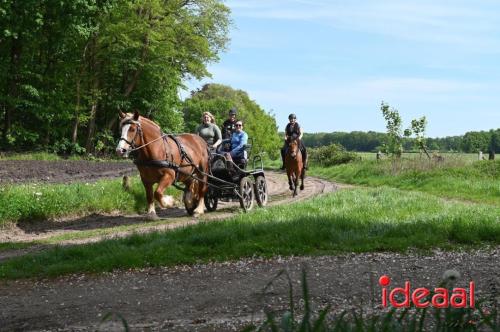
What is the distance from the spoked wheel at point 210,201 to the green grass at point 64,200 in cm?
175

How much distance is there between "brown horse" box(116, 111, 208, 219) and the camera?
12.1m

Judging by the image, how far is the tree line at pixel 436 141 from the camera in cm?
3903

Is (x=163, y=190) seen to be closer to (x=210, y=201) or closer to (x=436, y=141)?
(x=210, y=201)

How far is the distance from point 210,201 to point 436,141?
4503 centimetres

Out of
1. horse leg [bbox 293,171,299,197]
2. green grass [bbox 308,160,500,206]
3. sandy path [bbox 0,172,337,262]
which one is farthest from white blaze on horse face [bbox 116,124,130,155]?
green grass [bbox 308,160,500,206]

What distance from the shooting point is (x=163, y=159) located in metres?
12.6

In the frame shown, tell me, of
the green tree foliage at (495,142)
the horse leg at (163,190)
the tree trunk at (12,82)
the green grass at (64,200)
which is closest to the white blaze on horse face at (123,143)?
the horse leg at (163,190)

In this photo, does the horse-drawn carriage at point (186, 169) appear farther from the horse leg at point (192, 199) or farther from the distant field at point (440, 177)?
the distant field at point (440, 177)

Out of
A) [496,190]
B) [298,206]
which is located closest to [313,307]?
[298,206]

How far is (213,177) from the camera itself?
46.1ft

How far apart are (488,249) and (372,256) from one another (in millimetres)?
1813

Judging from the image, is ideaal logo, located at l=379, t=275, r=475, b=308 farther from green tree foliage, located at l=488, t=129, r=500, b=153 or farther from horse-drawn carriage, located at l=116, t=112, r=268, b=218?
green tree foliage, located at l=488, t=129, r=500, b=153

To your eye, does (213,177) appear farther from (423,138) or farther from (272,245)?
(423,138)

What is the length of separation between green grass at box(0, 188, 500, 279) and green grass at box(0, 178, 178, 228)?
14.5 ft
